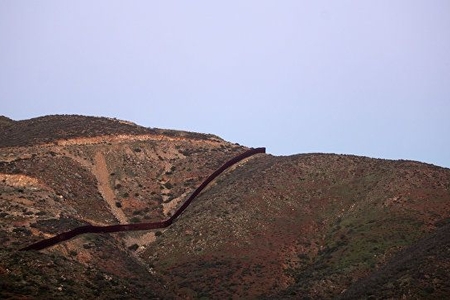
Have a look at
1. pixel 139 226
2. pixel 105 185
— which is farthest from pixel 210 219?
pixel 105 185

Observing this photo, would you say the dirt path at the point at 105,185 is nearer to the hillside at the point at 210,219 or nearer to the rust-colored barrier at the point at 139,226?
the hillside at the point at 210,219

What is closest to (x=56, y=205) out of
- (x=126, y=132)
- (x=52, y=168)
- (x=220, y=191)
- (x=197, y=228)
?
(x=52, y=168)

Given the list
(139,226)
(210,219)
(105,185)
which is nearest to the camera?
(210,219)

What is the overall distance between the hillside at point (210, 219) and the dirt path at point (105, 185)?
0.66 feet

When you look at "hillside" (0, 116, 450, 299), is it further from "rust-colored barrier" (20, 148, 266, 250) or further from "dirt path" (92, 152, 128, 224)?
"rust-colored barrier" (20, 148, 266, 250)

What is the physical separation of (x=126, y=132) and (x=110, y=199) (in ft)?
47.1

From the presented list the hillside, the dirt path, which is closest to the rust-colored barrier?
the hillside

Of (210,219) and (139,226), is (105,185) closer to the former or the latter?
(139,226)

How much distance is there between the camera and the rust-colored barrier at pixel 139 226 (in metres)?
49.5

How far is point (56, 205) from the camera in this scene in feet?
186

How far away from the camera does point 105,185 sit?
6562cm

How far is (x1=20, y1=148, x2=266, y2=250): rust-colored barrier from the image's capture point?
163ft

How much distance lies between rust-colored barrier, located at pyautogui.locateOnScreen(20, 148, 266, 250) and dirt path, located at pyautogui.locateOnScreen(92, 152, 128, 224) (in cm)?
167

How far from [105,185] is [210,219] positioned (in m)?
12.4
